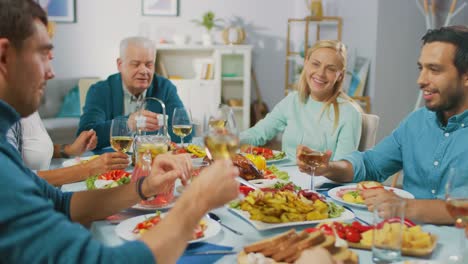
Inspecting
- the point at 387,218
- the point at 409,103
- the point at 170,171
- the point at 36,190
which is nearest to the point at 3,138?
the point at 36,190

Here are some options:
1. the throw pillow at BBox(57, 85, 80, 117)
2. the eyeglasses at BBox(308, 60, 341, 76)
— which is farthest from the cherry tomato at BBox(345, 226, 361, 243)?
the throw pillow at BBox(57, 85, 80, 117)

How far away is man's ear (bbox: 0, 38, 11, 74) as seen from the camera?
1.02m

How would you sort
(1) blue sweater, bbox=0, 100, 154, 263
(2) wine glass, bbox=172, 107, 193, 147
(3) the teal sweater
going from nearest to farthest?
(1) blue sweater, bbox=0, 100, 154, 263 → (2) wine glass, bbox=172, 107, 193, 147 → (3) the teal sweater

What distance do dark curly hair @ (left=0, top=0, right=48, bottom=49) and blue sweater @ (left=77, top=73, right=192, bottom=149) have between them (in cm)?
192

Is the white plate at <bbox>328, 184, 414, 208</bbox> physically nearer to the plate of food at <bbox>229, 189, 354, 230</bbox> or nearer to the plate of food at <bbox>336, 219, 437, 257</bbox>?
the plate of food at <bbox>229, 189, 354, 230</bbox>

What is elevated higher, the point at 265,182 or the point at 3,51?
the point at 3,51

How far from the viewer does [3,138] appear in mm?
1063

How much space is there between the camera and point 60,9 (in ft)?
20.8

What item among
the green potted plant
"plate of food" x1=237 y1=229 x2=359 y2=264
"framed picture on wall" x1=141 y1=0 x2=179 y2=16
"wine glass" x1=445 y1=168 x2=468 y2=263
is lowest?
"plate of food" x1=237 y1=229 x2=359 y2=264

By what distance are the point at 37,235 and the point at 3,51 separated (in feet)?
1.16

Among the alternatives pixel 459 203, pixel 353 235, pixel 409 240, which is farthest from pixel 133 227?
pixel 459 203

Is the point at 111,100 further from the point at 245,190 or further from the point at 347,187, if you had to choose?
the point at 347,187

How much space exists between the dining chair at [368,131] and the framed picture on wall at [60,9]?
4.61m

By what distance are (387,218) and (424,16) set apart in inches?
188
